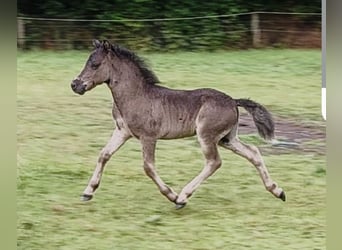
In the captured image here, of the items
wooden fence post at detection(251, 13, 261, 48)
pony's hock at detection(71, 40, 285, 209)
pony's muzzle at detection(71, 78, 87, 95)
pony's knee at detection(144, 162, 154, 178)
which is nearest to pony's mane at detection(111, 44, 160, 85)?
pony's hock at detection(71, 40, 285, 209)

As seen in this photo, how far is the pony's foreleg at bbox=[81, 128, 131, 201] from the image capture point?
340 centimetres

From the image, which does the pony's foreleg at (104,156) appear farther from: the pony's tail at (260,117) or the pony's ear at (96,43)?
the pony's tail at (260,117)

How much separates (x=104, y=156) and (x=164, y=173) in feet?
1.02

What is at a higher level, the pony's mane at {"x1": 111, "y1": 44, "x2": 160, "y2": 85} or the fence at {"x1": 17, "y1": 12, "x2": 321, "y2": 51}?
the fence at {"x1": 17, "y1": 12, "x2": 321, "y2": 51}

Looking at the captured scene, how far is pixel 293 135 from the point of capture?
3.43 m

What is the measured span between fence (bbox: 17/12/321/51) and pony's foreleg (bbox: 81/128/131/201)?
0.45 meters

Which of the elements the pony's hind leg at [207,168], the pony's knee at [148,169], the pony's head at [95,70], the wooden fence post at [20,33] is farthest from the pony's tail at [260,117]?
the wooden fence post at [20,33]

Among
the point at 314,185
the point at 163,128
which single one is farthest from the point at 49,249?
the point at 314,185

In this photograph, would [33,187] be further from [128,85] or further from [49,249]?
[128,85]

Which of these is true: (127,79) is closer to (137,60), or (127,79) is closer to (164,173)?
(137,60)

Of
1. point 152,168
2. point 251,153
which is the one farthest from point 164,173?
point 251,153

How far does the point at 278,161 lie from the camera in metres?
3.42

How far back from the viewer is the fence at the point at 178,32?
3.43 m

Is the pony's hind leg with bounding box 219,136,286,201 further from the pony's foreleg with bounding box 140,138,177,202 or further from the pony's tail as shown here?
the pony's foreleg with bounding box 140,138,177,202
